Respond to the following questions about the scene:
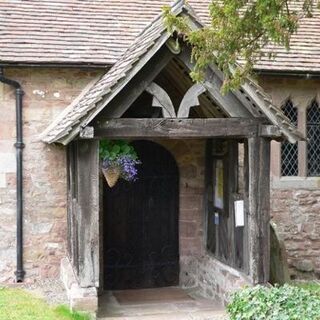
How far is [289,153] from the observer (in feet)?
39.8

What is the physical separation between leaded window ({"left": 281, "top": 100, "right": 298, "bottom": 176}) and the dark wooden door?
2.03 metres

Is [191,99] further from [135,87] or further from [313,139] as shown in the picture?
[313,139]

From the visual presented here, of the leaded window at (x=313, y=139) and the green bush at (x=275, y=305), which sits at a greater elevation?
the leaded window at (x=313, y=139)

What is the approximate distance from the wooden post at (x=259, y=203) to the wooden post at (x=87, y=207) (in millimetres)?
2104

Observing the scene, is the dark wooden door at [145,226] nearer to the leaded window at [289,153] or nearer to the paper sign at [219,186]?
the paper sign at [219,186]

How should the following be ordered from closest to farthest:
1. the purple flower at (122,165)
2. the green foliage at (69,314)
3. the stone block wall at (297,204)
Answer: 1. the green foliage at (69,314)
2. the purple flower at (122,165)
3. the stone block wall at (297,204)

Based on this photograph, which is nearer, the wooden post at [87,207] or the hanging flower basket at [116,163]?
the wooden post at [87,207]

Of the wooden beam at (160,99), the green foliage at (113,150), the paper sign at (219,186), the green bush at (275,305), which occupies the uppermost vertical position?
the wooden beam at (160,99)

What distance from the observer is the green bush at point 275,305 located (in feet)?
21.2

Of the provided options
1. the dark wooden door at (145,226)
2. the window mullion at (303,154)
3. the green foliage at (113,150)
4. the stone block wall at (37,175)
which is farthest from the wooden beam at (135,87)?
the window mullion at (303,154)

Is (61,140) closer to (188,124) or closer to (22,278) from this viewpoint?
(188,124)

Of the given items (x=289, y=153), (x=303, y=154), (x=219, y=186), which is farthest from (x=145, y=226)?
(x=303, y=154)

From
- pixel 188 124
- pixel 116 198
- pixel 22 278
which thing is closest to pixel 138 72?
pixel 188 124

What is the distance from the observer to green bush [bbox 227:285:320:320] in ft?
21.2
